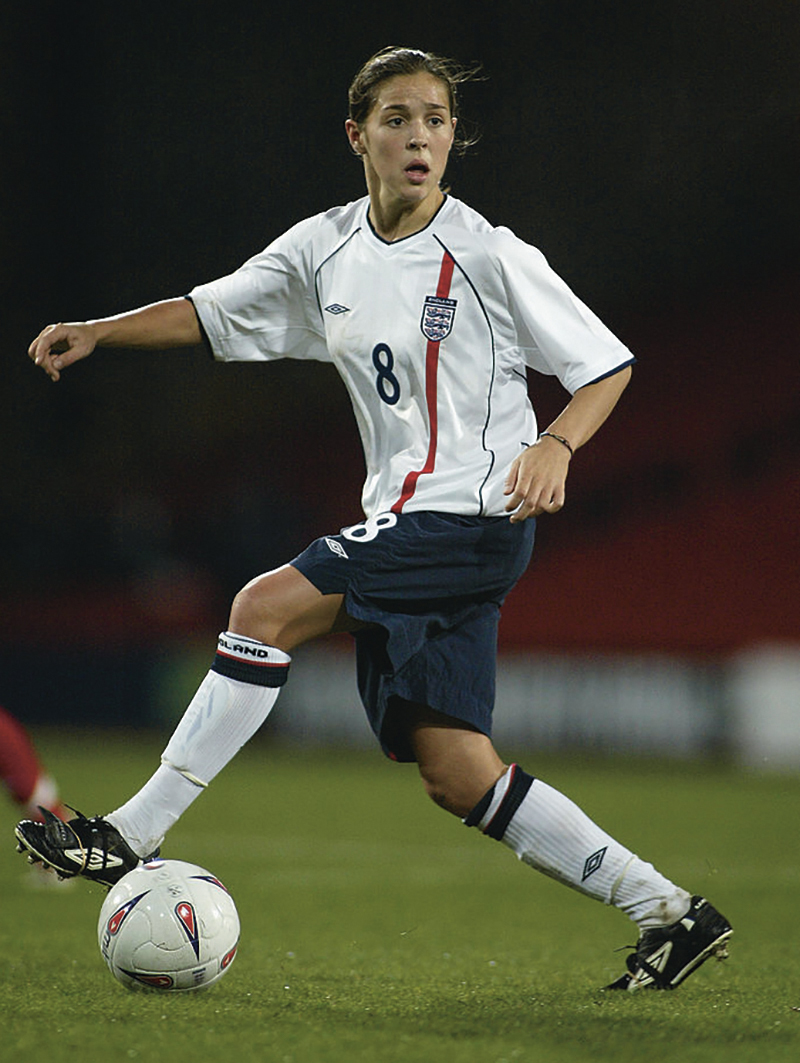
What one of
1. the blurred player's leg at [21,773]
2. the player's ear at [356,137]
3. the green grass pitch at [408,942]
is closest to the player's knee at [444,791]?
the green grass pitch at [408,942]

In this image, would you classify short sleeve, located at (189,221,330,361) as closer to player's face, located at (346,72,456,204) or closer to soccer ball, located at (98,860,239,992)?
player's face, located at (346,72,456,204)

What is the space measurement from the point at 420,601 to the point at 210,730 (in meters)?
0.54

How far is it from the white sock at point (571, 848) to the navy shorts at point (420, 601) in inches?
7.1

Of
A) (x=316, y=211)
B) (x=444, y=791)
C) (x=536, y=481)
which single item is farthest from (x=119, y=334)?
(x=316, y=211)

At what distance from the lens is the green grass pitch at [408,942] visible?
2.89 meters

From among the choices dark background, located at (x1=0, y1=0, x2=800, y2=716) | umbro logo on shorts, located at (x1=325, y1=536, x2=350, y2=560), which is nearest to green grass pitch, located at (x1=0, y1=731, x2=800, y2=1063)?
umbro logo on shorts, located at (x1=325, y1=536, x2=350, y2=560)

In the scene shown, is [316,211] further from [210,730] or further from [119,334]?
[210,730]

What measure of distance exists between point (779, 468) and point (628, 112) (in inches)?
146

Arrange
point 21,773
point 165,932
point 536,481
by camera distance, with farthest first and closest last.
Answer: point 21,773, point 165,932, point 536,481

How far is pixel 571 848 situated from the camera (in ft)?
11.7

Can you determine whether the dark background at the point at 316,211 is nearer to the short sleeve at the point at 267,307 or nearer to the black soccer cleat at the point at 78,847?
the short sleeve at the point at 267,307

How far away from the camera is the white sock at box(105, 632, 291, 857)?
335 centimetres

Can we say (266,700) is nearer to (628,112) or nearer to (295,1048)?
(295,1048)

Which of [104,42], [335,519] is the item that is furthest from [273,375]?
[104,42]
